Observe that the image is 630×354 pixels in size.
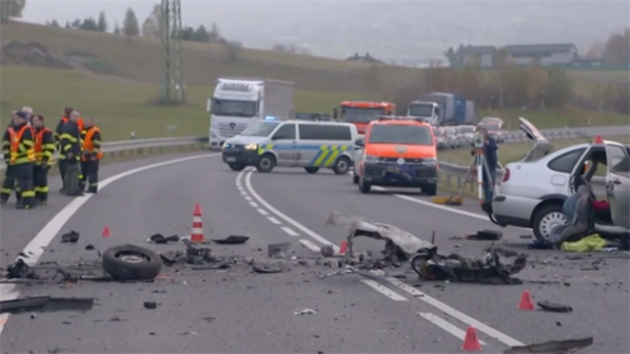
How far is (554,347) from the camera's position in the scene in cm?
791

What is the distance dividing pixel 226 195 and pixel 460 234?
9.92 meters

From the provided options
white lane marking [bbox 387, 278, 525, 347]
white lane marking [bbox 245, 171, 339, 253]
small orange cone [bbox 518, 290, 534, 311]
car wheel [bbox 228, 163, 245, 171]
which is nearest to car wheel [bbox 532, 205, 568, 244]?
white lane marking [bbox 245, 171, 339, 253]

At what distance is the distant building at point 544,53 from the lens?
53.8 meters

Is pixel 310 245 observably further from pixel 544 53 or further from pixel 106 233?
pixel 544 53

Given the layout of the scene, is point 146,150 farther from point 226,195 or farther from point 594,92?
point 226,195

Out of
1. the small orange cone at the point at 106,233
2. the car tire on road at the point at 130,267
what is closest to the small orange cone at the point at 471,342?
the car tire on road at the point at 130,267

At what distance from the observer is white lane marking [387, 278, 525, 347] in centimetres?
841

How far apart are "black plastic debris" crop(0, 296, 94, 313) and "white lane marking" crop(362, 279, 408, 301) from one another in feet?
9.19

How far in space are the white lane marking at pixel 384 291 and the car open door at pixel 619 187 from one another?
8.72 ft

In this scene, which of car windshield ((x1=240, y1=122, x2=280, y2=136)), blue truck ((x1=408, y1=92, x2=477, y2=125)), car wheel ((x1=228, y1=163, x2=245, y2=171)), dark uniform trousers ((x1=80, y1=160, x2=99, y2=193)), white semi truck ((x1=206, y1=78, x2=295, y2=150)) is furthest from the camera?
blue truck ((x1=408, y1=92, x2=477, y2=125))

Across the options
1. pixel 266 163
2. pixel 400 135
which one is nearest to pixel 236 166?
pixel 266 163

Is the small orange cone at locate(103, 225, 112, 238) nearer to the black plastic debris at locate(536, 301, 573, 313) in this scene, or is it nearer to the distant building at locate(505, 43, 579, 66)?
the black plastic debris at locate(536, 301, 573, 313)

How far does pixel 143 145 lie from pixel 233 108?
660 cm

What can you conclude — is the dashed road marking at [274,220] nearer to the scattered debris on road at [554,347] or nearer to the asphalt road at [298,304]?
the asphalt road at [298,304]
